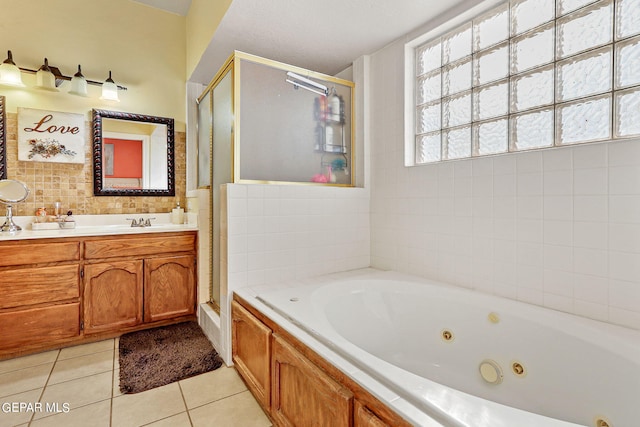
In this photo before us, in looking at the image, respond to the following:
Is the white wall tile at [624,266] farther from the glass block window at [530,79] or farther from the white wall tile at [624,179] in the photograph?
the glass block window at [530,79]

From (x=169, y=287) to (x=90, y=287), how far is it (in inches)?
20.6

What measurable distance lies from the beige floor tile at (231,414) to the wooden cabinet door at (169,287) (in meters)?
1.16

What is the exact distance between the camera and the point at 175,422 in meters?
1.48

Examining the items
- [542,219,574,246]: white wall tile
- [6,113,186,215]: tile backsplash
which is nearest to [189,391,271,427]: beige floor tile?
[542,219,574,246]: white wall tile

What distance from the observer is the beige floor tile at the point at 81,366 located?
6.10 ft

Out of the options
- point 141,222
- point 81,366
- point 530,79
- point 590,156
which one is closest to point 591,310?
point 590,156

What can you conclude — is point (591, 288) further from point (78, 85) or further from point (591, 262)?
point (78, 85)

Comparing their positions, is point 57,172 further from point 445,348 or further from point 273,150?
point 445,348

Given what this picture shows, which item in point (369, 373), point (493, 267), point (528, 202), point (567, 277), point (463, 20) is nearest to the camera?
point (369, 373)

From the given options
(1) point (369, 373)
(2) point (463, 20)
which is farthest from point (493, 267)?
(2) point (463, 20)

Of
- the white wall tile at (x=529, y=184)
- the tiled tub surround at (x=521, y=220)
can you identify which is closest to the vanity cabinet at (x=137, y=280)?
the tiled tub surround at (x=521, y=220)

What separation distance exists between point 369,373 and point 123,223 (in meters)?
2.65

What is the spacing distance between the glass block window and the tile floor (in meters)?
1.87

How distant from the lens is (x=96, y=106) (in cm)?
267
